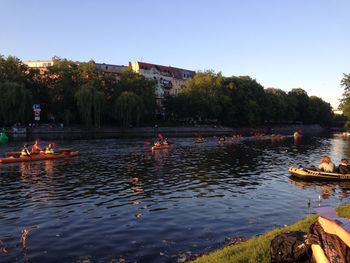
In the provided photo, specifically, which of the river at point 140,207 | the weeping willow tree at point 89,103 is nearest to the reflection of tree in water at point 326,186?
the river at point 140,207

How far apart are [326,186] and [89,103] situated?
6763 centimetres

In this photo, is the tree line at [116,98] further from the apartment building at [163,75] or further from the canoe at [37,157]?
the canoe at [37,157]

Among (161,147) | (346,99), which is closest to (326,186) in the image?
(161,147)

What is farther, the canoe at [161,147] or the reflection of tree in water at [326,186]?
the canoe at [161,147]

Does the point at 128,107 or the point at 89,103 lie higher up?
the point at 89,103

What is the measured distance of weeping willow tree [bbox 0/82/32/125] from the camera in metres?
80.5

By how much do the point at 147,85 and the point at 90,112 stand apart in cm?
2494

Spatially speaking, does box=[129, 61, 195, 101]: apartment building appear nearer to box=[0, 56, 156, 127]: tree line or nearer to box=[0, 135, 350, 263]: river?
box=[0, 56, 156, 127]: tree line

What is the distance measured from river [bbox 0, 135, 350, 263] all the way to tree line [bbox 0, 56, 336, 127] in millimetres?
50836

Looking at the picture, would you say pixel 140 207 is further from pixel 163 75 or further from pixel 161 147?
pixel 163 75

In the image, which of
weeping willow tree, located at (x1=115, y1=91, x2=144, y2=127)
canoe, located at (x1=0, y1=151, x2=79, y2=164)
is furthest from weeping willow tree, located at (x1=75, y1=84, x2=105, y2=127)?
canoe, located at (x1=0, y1=151, x2=79, y2=164)

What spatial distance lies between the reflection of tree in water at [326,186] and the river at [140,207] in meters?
0.07

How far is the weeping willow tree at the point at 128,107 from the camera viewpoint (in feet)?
313

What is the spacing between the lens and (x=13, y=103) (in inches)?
3199
